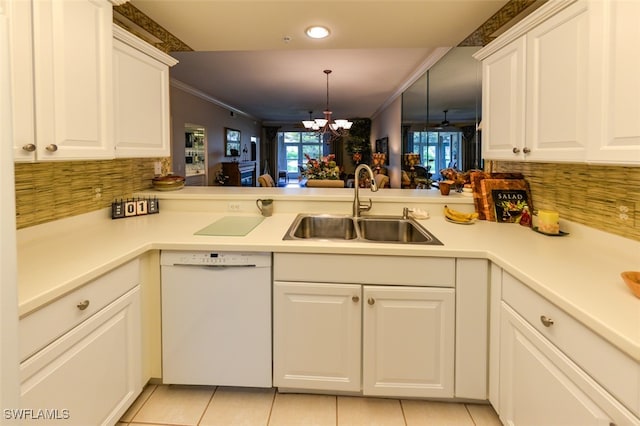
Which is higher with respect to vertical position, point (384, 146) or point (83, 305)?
point (384, 146)

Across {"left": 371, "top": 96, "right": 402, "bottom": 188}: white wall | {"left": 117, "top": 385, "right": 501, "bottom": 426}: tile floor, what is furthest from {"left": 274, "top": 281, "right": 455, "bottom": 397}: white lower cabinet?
{"left": 371, "top": 96, "right": 402, "bottom": 188}: white wall

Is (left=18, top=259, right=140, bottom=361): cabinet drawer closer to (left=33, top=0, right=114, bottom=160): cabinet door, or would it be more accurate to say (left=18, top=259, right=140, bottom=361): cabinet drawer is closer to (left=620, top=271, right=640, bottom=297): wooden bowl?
(left=33, top=0, right=114, bottom=160): cabinet door

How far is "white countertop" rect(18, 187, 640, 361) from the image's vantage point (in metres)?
1.05

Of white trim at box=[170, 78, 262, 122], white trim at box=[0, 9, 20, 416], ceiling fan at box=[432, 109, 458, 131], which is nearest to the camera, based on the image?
white trim at box=[0, 9, 20, 416]

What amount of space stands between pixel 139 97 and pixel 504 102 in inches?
79.1

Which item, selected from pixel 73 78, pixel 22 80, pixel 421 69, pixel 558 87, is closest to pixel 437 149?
pixel 421 69

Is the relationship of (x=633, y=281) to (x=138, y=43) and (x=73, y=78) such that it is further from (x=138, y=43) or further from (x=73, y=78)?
(x=138, y=43)

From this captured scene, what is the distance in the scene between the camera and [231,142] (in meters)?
8.45

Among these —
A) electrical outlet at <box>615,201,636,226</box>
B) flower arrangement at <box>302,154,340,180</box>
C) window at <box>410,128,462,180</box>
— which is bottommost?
electrical outlet at <box>615,201,636,226</box>

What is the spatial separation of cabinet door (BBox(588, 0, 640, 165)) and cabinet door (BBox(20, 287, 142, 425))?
1.93m

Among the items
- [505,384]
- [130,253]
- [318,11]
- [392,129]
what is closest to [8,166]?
[130,253]

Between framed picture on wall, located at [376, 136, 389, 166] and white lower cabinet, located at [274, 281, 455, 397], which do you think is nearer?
white lower cabinet, located at [274, 281, 455, 397]

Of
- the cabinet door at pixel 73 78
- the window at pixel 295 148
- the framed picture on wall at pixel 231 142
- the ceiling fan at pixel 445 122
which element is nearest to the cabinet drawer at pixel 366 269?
the cabinet door at pixel 73 78

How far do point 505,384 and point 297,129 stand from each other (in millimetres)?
11171
